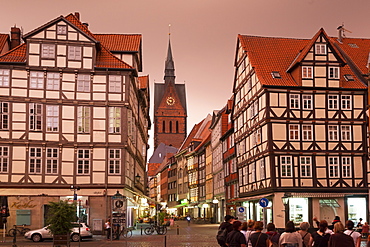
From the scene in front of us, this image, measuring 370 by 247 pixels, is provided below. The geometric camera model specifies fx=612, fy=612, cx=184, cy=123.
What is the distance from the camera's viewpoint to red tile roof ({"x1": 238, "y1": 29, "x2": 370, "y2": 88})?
149 ft

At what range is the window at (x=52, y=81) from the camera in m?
42.4

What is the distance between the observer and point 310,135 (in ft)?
147

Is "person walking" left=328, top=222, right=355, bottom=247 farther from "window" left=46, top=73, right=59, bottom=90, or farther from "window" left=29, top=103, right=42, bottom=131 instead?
"window" left=46, top=73, right=59, bottom=90

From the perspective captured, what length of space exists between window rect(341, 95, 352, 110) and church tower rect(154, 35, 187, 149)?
11628 cm

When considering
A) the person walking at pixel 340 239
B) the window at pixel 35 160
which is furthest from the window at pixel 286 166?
the person walking at pixel 340 239

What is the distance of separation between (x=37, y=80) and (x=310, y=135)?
1992cm

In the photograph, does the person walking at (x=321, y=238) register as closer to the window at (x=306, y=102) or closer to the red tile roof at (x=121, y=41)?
the window at (x=306, y=102)

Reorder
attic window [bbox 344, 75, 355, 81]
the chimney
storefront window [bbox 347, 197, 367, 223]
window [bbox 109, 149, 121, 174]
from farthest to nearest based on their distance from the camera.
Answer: the chimney < attic window [bbox 344, 75, 355, 81] < storefront window [bbox 347, 197, 367, 223] < window [bbox 109, 149, 121, 174]

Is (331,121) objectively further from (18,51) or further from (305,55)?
(18,51)

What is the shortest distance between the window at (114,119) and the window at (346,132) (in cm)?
1640

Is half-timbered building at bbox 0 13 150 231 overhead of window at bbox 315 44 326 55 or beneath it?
beneath

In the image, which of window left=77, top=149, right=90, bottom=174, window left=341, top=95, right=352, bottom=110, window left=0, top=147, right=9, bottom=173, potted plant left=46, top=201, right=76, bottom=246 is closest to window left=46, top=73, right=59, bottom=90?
window left=77, top=149, right=90, bottom=174

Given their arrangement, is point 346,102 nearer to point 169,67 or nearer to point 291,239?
point 291,239

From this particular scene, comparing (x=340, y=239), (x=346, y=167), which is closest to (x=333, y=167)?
(x=346, y=167)
